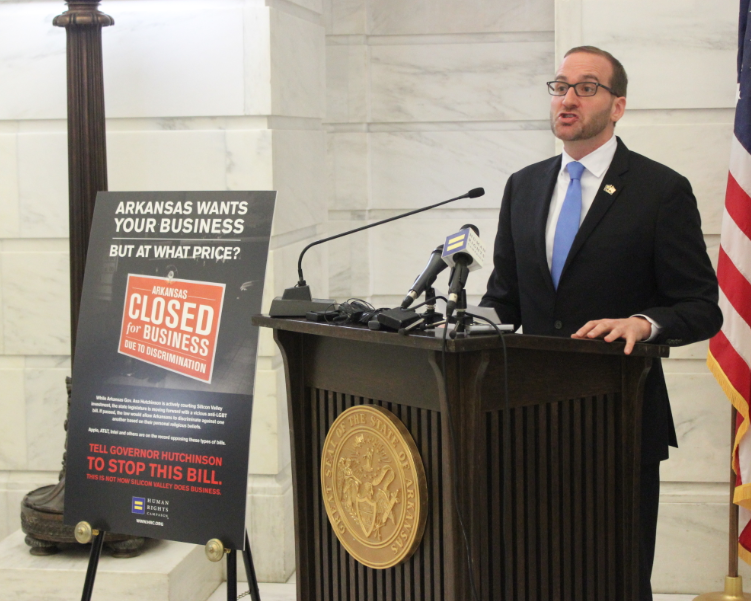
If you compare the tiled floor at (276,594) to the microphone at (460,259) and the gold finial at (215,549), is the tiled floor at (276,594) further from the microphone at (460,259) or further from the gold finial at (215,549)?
the microphone at (460,259)

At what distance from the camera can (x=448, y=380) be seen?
1.69 m

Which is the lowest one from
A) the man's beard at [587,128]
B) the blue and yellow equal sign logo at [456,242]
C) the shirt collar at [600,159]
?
the blue and yellow equal sign logo at [456,242]

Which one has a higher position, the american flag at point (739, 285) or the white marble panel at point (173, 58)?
the white marble panel at point (173, 58)

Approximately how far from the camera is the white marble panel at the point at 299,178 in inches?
137

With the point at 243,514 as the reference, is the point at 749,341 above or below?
above

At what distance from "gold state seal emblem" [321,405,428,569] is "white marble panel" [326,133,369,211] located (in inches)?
86.0

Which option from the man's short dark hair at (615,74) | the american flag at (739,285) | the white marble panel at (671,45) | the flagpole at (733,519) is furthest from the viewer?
the white marble panel at (671,45)

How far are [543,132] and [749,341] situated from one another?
1331 millimetres

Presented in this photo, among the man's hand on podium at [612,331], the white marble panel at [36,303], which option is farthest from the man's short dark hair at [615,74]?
the white marble panel at [36,303]

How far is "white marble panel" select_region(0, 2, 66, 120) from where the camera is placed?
348 centimetres

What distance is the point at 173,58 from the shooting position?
3.44m

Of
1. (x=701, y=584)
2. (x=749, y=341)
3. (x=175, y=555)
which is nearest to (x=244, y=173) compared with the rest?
(x=175, y=555)

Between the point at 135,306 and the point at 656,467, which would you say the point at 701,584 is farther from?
the point at 135,306

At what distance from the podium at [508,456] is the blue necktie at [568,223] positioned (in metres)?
0.40
